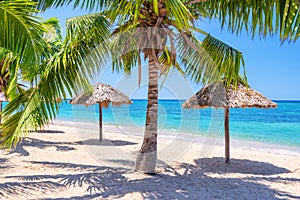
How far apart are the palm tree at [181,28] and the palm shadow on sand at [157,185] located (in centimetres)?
63

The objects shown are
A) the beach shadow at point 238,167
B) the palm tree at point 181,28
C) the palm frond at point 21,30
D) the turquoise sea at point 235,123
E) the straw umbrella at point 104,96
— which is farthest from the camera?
the turquoise sea at point 235,123

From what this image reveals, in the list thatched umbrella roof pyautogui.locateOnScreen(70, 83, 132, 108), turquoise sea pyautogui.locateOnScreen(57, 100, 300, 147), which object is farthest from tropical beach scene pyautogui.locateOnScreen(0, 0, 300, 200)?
turquoise sea pyautogui.locateOnScreen(57, 100, 300, 147)

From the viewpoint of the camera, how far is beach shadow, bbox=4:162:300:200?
14.6 ft

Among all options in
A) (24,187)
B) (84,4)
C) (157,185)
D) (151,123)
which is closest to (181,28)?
(84,4)

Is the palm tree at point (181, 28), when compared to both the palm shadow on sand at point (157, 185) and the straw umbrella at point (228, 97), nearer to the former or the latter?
the straw umbrella at point (228, 97)

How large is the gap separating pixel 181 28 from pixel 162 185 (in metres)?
2.64

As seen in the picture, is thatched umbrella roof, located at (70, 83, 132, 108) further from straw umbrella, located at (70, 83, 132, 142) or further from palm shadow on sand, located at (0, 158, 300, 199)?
palm shadow on sand, located at (0, 158, 300, 199)

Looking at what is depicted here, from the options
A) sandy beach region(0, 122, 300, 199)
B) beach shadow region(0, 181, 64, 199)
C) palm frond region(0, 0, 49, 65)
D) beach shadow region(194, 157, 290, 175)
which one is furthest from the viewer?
beach shadow region(194, 157, 290, 175)

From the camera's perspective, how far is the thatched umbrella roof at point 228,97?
660 centimetres

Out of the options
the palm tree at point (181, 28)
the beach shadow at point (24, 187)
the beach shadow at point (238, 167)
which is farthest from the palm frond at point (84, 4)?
the beach shadow at point (238, 167)

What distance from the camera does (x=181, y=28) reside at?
4.61 m

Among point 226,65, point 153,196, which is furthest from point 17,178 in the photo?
point 226,65

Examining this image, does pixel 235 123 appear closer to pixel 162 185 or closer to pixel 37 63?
pixel 162 185

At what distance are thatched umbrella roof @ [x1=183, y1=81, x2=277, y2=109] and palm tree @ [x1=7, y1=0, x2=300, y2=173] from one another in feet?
1.26
